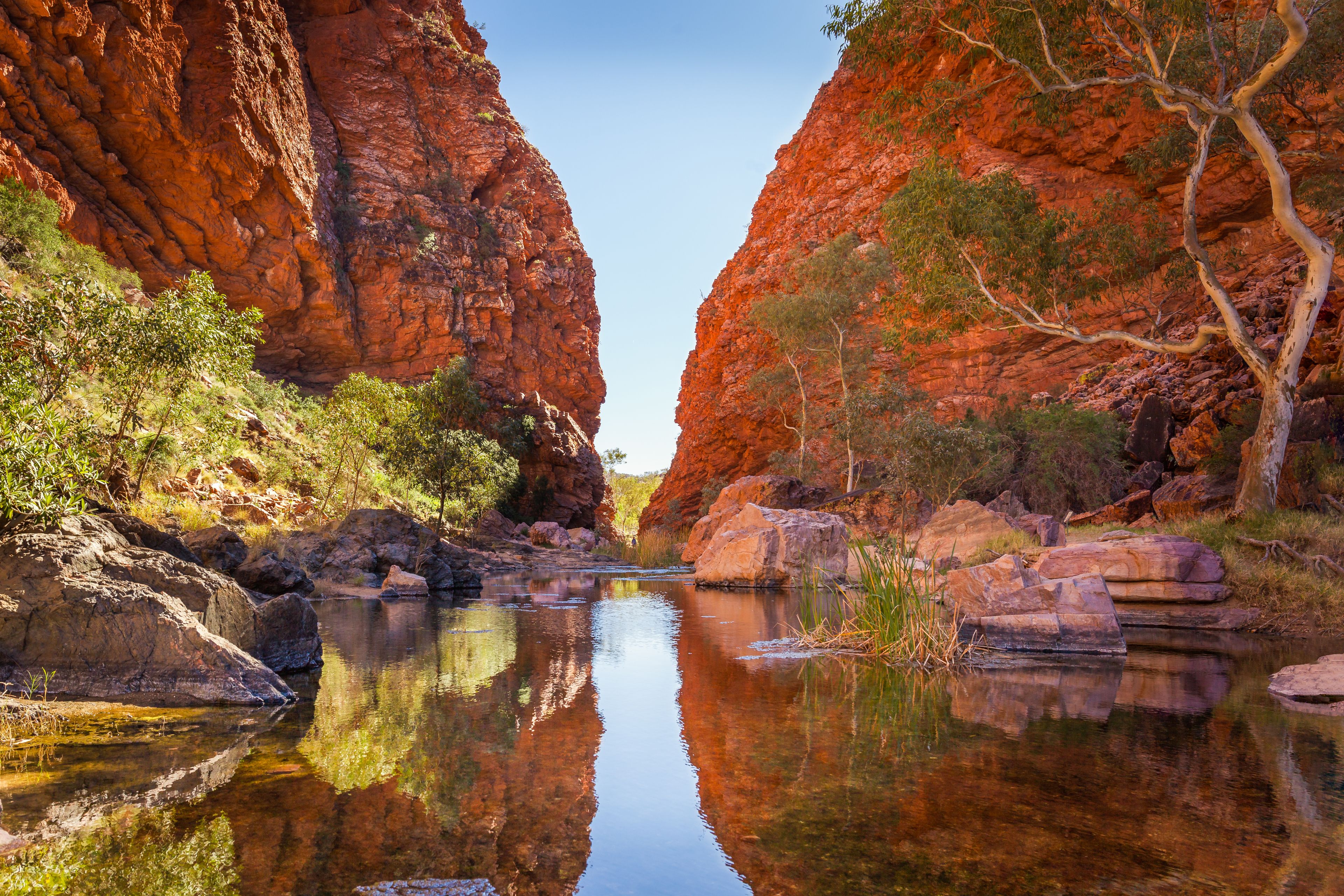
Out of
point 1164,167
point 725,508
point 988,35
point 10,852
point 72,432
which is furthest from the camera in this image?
point 725,508

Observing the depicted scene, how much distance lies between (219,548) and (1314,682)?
1071 centimetres

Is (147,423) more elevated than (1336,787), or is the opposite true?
(147,423)

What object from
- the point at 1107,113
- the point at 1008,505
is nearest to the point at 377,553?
the point at 1008,505

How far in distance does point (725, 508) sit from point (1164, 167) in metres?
15.6

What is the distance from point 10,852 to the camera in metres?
2.17

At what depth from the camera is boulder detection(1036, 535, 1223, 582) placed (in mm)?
8984

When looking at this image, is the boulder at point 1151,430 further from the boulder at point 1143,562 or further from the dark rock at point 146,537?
the dark rock at point 146,537

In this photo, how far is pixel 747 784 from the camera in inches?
119

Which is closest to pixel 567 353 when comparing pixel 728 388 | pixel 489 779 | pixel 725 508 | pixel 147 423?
pixel 728 388

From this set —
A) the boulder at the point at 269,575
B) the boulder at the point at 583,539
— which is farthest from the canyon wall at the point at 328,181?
the boulder at the point at 269,575

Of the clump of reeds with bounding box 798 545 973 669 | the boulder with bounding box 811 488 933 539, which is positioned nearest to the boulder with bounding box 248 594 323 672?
the clump of reeds with bounding box 798 545 973 669

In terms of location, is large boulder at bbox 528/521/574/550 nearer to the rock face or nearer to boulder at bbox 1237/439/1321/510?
boulder at bbox 1237/439/1321/510

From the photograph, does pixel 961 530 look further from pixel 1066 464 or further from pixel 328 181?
pixel 328 181

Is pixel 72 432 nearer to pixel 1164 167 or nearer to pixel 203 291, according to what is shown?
pixel 203 291
